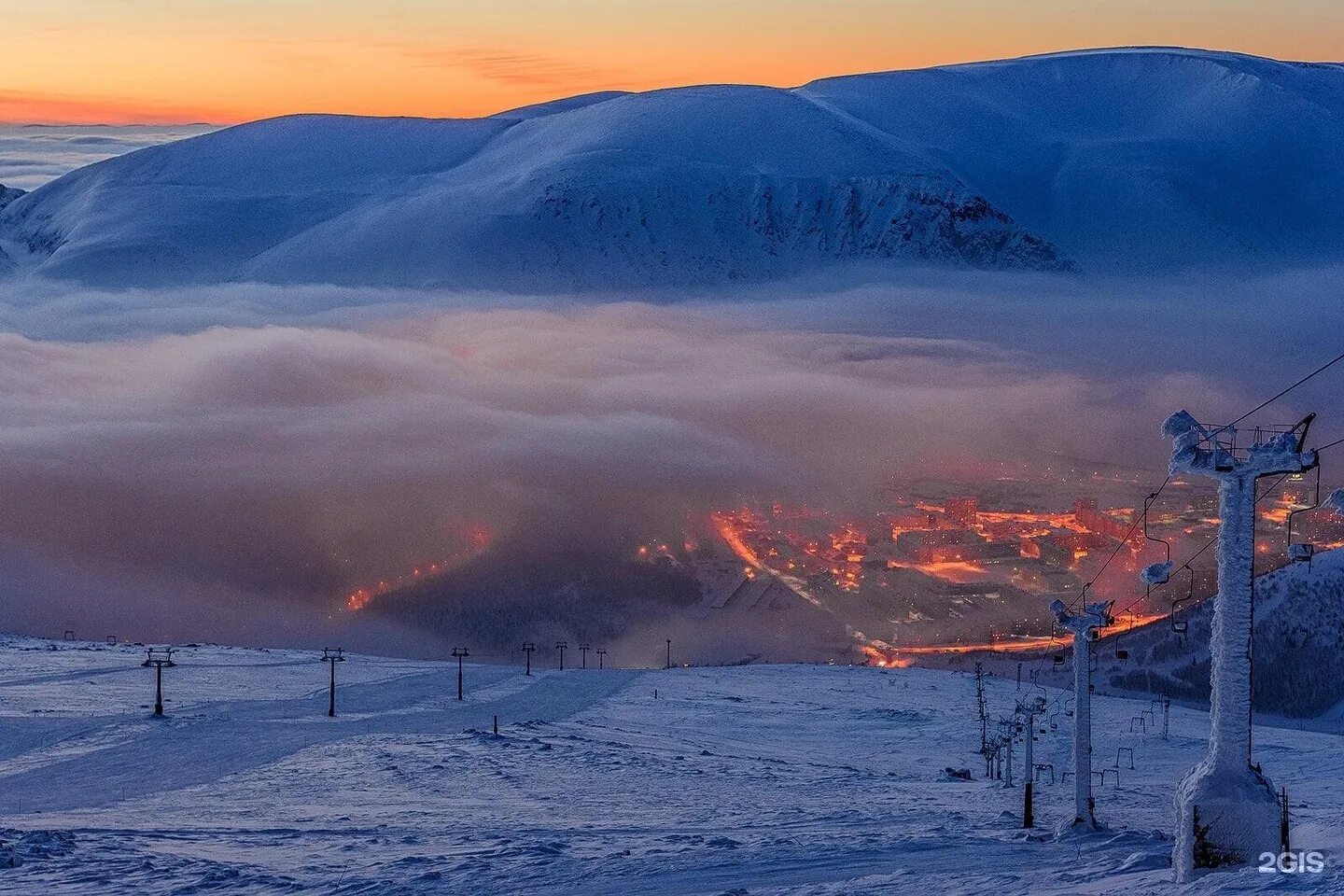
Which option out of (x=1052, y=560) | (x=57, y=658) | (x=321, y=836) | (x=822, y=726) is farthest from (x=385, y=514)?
Answer: (x=321, y=836)

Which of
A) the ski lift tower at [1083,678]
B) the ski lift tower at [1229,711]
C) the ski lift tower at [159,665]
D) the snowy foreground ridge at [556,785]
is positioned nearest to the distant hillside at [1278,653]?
the snowy foreground ridge at [556,785]

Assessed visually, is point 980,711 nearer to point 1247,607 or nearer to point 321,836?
point 321,836

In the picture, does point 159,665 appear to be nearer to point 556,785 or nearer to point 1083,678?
point 556,785

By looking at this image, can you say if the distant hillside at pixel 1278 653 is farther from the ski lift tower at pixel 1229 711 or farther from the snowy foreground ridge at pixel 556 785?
the ski lift tower at pixel 1229 711

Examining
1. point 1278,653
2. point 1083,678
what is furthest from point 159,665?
point 1278,653

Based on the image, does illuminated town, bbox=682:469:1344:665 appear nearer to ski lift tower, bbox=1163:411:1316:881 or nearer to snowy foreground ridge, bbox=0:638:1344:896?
snowy foreground ridge, bbox=0:638:1344:896
